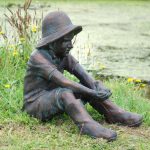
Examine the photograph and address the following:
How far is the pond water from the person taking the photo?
295 inches

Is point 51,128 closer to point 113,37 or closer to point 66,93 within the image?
point 66,93

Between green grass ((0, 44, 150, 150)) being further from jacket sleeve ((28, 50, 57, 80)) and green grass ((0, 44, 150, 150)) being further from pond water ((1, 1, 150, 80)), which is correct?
pond water ((1, 1, 150, 80))

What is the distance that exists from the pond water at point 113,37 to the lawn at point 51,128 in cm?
110

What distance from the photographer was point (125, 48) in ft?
28.9

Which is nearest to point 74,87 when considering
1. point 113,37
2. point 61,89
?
point 61,89

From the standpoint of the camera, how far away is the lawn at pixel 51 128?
159 inches

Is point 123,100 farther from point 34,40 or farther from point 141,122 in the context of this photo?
point 34,40

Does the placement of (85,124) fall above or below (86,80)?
below

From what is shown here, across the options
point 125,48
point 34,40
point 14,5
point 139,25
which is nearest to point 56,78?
point 34,40

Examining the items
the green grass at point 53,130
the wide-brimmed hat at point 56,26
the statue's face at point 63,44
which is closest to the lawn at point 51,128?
the green grass at point 53,130

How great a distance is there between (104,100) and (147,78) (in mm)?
2726

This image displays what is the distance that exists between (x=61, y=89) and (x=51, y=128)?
1.09 feet

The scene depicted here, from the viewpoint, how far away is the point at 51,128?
438 cm

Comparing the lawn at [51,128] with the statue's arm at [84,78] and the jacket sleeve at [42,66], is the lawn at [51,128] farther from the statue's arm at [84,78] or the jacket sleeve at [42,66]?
the jacket sleeve at [42,66]
